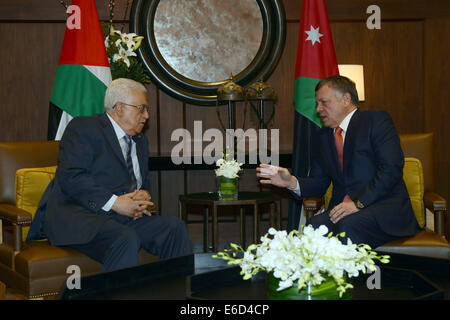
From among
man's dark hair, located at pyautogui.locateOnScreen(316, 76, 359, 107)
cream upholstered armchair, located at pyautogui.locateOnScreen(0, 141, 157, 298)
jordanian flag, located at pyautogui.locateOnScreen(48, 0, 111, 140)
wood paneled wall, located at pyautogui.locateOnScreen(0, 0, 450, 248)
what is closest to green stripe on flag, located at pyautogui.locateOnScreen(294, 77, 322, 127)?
wood paneled wall, located at pyautogui.locateOnScreen(0, 0, 450, 248)

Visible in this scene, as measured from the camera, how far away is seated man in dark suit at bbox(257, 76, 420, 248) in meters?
3.09

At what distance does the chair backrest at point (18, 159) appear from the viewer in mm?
3369

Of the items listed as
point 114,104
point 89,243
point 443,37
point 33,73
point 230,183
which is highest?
point 443,37

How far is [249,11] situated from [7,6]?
6.56 ft

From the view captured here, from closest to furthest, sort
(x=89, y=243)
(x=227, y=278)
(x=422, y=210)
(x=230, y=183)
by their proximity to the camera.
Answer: (x=227, y=278), (x=89, y=243), (x=422, y=210), (x=230, y=183)

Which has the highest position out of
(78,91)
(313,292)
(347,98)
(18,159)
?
(78,91)

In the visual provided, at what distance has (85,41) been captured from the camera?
423 cm

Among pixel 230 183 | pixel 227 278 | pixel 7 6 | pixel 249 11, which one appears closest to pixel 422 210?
pixel 230 183

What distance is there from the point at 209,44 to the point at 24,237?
2.36 m

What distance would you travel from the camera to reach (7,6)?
4605 mm

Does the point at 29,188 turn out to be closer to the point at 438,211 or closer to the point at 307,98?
the point at 307,98

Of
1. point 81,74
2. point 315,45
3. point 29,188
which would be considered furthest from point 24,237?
point 315,45

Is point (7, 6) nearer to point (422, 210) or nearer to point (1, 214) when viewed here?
point (1, 214)

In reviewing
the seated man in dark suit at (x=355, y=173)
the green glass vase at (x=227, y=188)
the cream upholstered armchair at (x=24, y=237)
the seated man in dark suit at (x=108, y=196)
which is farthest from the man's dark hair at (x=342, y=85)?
the cream upholstered armchair at (x=24, y=237)
